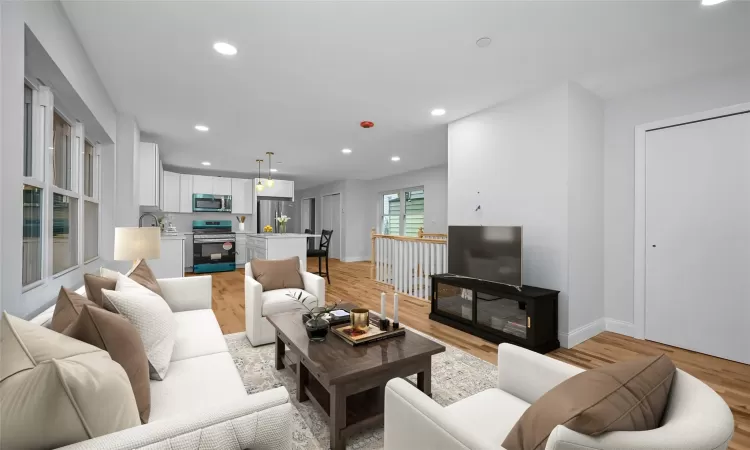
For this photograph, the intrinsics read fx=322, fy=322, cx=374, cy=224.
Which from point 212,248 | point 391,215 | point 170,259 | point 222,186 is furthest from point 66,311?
point 391,215

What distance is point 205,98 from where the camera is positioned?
345 centimetres

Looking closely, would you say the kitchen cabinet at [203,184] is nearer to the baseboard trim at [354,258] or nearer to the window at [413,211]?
the baseboard trim at [354,258]

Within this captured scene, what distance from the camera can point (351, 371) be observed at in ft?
5.42

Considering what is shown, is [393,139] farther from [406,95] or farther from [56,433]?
[56,433]

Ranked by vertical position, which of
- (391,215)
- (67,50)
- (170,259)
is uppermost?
(67,50)

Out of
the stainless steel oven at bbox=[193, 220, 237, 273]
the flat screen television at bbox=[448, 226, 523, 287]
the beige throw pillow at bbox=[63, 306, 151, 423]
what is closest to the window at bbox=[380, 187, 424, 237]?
the flat screen television at bbox=[448, 226, 523, 287]

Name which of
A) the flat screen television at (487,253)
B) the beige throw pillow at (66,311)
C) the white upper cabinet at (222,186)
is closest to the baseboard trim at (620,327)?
the flat screen television at (487,253)

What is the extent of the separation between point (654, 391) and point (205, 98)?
13.3 ft

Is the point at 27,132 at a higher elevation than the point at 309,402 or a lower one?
higher

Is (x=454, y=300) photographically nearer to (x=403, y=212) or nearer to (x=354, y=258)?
(x=403, y=212)

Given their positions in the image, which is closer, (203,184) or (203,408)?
(203,408)

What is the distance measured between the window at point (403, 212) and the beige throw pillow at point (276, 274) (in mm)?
4493

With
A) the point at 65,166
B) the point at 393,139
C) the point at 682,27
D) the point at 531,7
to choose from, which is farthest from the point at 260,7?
the point at 393,139

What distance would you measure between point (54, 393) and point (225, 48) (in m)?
2.47
